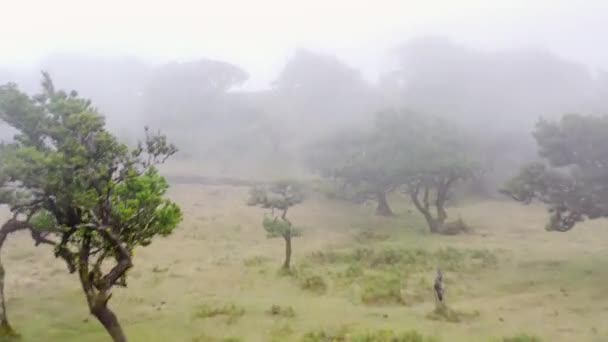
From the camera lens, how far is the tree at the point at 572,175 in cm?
2644

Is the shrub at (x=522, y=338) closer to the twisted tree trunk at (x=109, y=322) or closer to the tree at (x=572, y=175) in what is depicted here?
the twisted tree trunk at (x=109, y=322)

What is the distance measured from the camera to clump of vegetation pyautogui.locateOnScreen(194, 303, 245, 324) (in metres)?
19.4

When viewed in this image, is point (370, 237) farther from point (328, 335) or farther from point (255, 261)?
point (328, 335)

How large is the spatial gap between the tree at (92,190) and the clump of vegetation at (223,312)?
5.72 meters

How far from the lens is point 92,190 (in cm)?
1362

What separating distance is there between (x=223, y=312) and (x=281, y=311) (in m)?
2.21

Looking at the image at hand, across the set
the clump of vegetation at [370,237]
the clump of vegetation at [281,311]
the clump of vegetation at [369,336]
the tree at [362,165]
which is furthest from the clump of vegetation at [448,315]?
the tree at [362,165]

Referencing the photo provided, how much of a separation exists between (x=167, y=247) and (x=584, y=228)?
29.8 m

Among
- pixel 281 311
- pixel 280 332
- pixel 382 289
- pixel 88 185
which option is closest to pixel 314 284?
pixel 382 289

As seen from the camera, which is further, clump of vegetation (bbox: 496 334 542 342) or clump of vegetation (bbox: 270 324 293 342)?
clump of vegetation (bbox: 270 324 293 342)

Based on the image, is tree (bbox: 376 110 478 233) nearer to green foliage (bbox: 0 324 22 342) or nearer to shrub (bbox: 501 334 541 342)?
shrub (bbox: 501 334 541 342)

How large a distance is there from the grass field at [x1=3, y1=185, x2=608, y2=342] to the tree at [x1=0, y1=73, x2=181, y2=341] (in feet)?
16.1

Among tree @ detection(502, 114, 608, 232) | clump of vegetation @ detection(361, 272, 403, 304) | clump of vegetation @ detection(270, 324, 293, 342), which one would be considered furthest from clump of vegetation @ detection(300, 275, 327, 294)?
tree @ detection(502, 114, 608, 232)

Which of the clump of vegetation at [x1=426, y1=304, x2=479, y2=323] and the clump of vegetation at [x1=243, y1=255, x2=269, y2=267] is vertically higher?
the clump of vegetation at [x1=243, y1=255, x2=269, y2=267]
